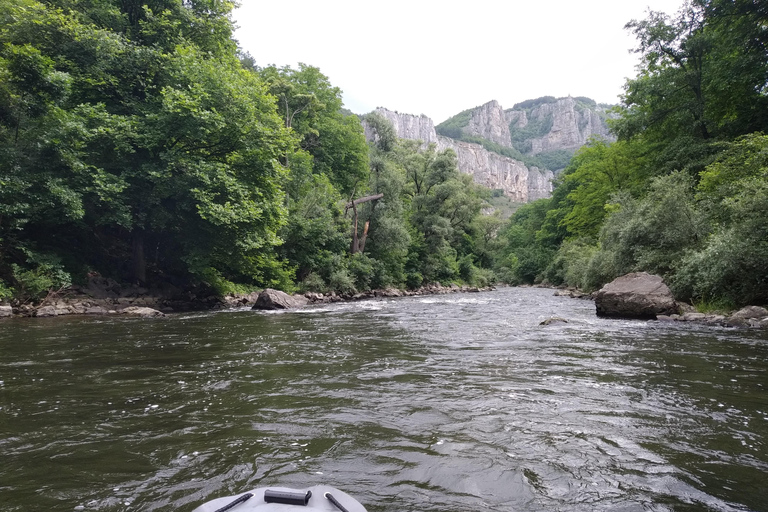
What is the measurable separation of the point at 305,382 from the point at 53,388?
2762mm

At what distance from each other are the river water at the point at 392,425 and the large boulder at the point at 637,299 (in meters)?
4.61

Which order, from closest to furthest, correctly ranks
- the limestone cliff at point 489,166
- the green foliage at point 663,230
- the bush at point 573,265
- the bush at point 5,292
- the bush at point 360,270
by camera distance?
the bush at point 5,292 < the green foliage at point 663,230 < the bush at point 360,270 < the bush at point 573,265 < the limestone cliff at point 489,166

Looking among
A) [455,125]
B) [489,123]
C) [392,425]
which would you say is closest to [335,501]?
[392,425]

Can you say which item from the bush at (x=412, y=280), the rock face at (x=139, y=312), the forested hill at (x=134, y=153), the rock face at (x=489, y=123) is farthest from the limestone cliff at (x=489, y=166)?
the rock face at (x=139, y=312)

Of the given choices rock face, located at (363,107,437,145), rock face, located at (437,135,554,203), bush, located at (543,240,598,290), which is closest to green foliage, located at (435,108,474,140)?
rock face, located at (437,135,554,203)

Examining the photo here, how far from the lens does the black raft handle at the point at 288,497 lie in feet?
5.47

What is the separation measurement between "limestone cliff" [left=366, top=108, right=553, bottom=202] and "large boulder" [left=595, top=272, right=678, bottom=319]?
12743 cm

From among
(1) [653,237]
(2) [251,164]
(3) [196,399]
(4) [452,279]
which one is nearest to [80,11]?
(2) [251,164]

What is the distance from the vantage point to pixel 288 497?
1.69 meters

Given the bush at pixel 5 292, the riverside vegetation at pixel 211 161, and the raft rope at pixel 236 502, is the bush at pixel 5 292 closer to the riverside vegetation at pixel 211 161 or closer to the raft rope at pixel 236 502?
the riverside vegetation at pixel 211 161

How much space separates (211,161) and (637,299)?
15.2 meters

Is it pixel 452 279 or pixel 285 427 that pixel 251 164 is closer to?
pixel 285 427

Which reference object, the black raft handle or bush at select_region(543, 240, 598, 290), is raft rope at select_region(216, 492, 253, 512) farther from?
bush at select_region(543, 240, 598, 290)

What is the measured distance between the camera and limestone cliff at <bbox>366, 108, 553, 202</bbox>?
14025 cm
